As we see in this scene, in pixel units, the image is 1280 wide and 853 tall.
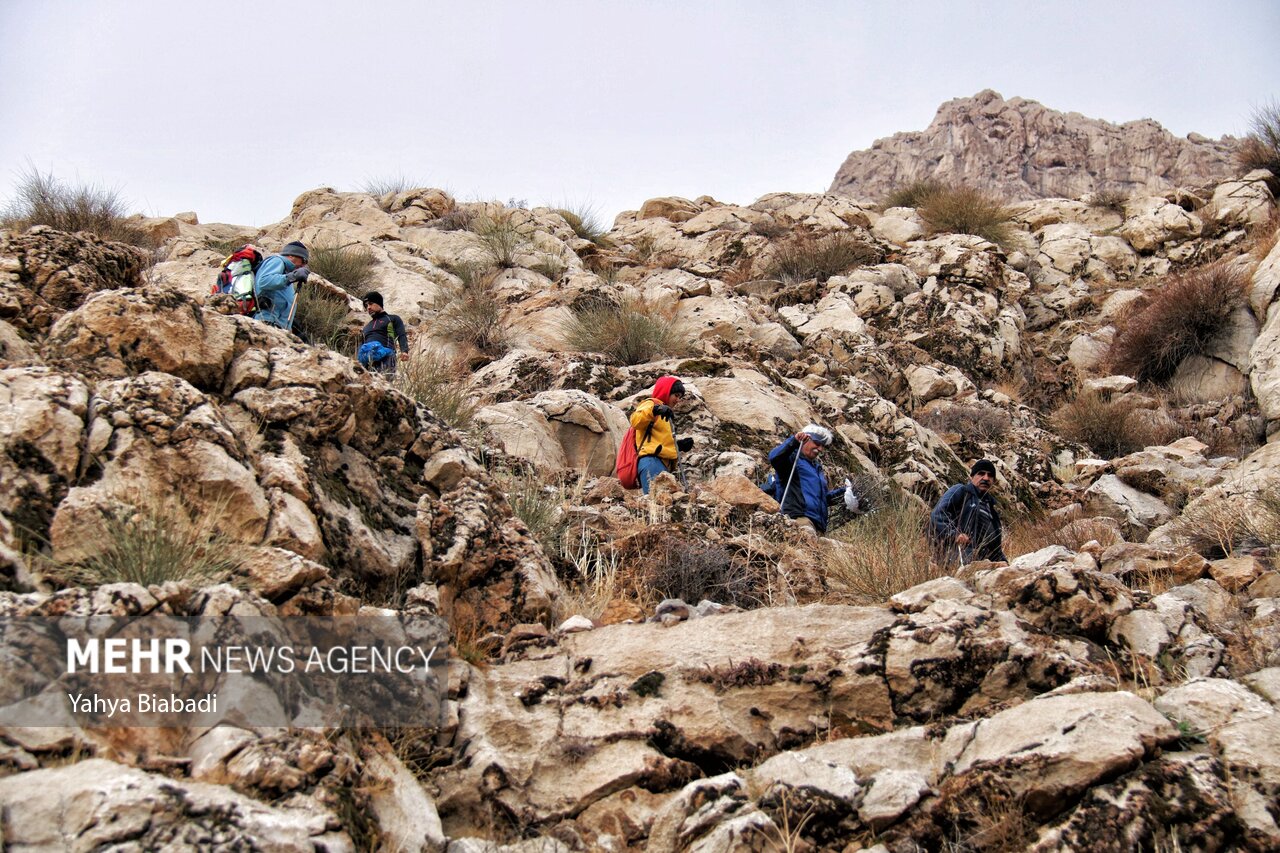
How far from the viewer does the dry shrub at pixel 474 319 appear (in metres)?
11.7

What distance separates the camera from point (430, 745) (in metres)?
3.18

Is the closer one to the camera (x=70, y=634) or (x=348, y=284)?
(x=70, y=634)

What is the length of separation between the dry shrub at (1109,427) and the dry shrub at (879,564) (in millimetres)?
6884

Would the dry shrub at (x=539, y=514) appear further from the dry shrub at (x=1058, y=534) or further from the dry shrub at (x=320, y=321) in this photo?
the dry shrub at (x=320, y=321)

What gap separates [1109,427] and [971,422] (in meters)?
1.91

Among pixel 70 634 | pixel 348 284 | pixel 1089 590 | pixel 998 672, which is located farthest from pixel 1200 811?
pixel 348 284

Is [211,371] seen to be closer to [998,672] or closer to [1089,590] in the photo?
[998,672]

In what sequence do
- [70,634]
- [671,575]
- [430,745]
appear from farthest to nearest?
[671,575]
[430,745]
[70,634]

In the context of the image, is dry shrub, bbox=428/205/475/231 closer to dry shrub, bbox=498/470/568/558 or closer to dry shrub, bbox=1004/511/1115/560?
dry shrub, bbox=1004/511/1115/560

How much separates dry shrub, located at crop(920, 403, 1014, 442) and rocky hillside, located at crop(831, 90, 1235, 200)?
21.1m

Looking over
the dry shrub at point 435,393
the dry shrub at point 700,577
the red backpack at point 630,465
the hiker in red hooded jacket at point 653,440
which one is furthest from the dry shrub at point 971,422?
the dry shrub at point 700,577

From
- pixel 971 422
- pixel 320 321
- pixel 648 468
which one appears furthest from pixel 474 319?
pixel 971 422

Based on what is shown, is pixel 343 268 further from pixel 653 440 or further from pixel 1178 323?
pixel 1178 323

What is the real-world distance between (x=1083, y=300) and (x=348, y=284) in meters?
12.4
